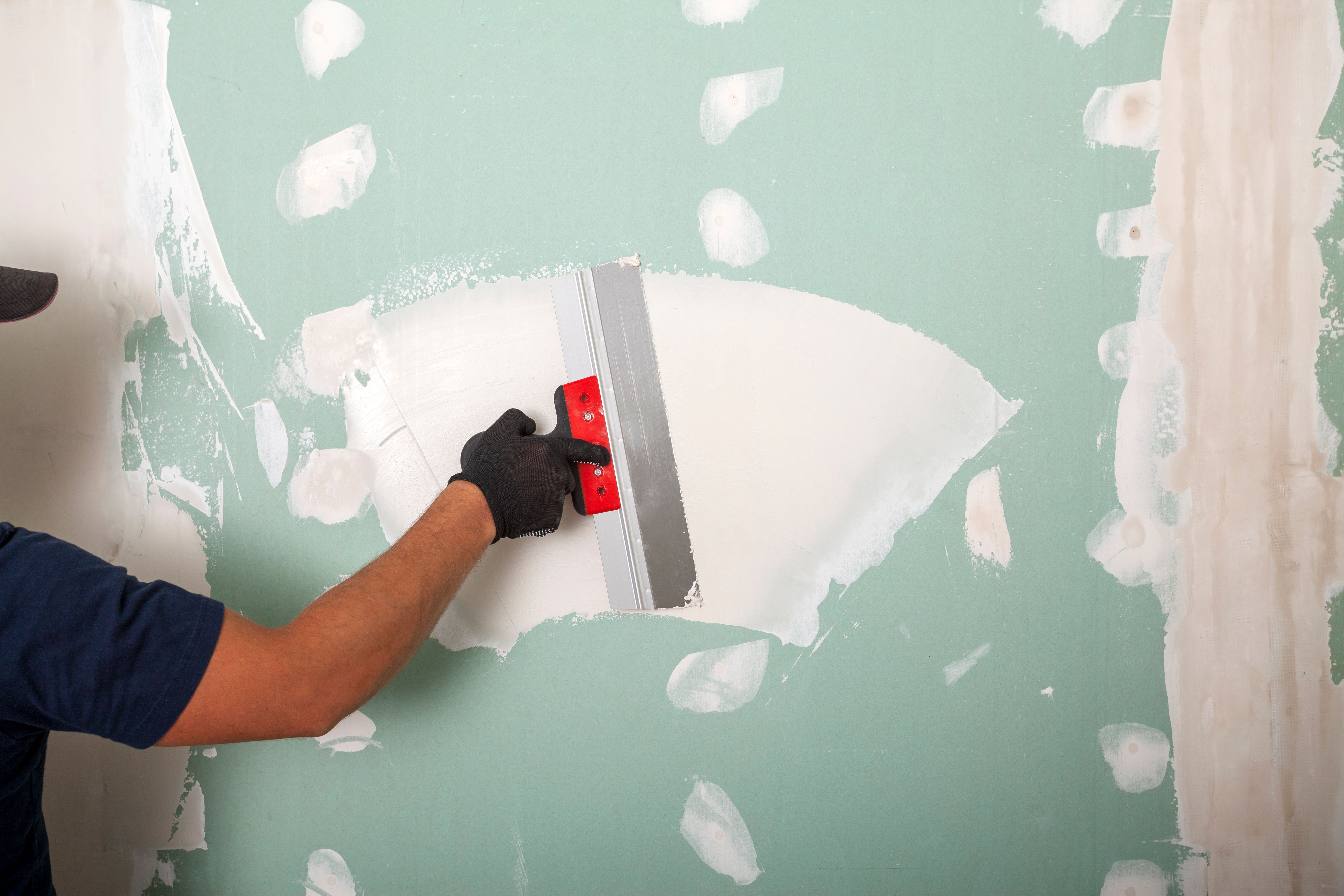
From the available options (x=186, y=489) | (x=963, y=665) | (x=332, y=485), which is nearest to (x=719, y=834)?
(x=963, y=665)

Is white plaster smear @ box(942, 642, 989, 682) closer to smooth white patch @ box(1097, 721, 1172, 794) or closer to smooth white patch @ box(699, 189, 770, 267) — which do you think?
smooth white patch @ box(1097, 721, 1172, 794)

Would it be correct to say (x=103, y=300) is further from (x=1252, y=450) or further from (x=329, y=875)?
(x=1252, y=450)

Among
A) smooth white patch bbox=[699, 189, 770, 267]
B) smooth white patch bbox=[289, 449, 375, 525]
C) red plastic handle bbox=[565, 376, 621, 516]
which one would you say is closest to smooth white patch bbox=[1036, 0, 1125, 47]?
smooth white patch bbox=[699, 189, 770, 267]

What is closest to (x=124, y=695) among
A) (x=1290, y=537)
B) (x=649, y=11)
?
(x=649, y=11)

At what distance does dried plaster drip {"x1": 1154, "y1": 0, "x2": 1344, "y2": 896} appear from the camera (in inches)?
43.3

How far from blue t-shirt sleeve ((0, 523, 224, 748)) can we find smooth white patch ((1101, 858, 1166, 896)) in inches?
54.6

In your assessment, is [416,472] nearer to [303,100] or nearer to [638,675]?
[638,675]

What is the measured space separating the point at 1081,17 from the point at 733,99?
54cm

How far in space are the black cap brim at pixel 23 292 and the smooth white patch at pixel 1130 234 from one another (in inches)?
63.7

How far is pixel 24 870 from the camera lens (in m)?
1.02

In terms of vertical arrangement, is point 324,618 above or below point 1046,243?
below

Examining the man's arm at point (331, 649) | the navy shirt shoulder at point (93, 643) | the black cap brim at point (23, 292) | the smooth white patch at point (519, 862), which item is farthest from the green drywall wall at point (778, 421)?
the navy shirt shoulder at point (93, 643)

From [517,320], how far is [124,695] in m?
0.73

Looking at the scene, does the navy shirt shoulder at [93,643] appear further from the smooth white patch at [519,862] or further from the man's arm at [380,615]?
the smooth white patch at [519,862]
